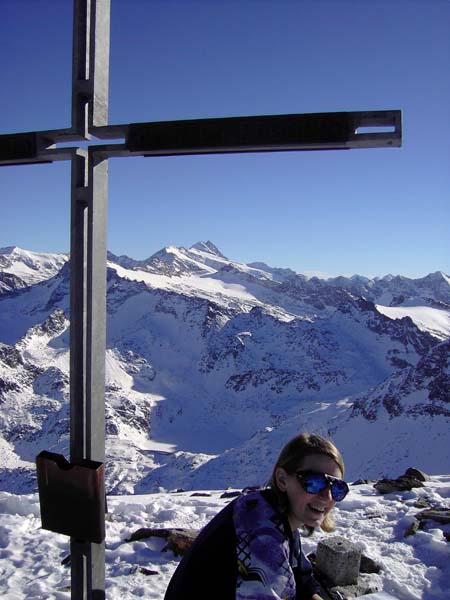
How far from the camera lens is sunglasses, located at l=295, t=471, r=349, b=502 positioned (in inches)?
119

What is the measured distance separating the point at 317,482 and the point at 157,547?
16.3 ft

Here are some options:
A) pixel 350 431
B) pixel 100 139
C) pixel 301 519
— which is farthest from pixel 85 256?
pixel 350 431

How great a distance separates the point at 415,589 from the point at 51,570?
4176 millimetres

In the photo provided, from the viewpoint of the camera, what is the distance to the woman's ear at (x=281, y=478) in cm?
307

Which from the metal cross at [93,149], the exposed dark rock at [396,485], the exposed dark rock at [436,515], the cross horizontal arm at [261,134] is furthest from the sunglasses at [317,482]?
the exposed dark rock at [396,485]

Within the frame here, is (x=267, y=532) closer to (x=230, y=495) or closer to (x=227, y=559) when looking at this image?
(x=227, y=559)

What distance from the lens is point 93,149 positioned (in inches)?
141

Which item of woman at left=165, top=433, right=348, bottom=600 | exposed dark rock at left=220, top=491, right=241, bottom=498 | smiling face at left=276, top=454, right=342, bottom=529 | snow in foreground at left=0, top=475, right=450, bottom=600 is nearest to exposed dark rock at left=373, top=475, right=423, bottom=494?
snow in foreground at left=0, top=475, right=450, bottom=600

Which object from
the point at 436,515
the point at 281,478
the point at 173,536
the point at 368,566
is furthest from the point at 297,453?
the point at 436,515

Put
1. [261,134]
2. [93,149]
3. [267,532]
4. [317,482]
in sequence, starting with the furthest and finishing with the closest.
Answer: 1. [93,149]
2. [261,134]
3. [317,482]
4. [267,532]

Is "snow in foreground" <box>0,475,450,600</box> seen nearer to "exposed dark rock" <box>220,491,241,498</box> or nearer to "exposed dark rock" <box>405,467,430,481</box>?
"exposed dark rock" <box>220,491,241,498</box>

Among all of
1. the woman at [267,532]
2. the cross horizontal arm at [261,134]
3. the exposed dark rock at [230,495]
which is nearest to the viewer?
the woman at [267,532]

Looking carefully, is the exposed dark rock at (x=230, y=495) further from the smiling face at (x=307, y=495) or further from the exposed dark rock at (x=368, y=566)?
the smiling face at (x=307, y=495)

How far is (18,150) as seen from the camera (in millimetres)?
3648
